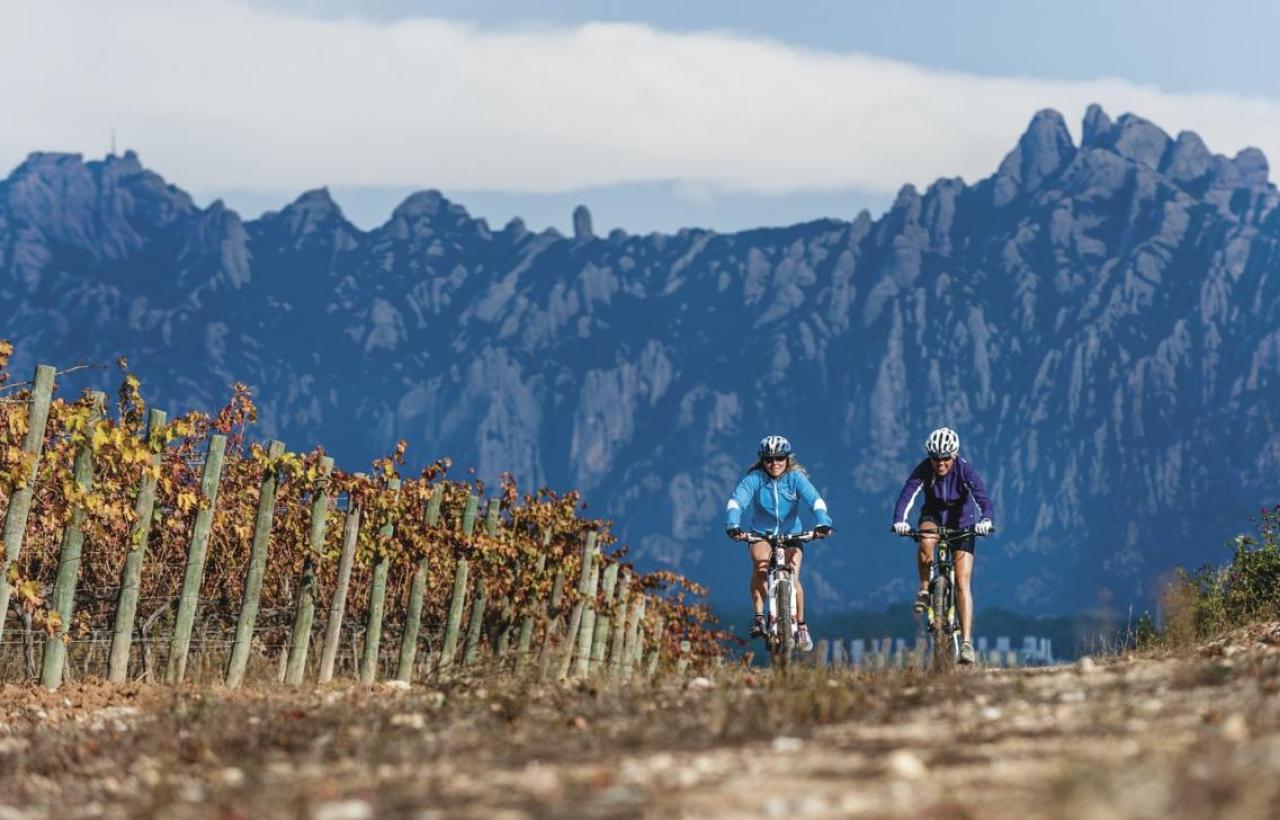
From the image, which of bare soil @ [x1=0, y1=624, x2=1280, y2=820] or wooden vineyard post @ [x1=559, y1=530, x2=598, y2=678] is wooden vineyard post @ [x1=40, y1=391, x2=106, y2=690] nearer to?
bare soil @ [x1=0, y1=624, x2=1280, y2=820]

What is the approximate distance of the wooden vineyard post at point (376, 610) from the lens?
673 inches

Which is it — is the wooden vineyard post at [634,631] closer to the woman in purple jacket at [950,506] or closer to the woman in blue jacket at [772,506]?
the woman in blue jacket at [772,506]

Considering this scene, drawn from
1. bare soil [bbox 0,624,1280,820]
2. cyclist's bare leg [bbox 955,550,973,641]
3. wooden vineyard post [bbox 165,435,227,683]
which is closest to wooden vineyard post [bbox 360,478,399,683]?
wooden vineyard post [bbox 165,435,227,683]

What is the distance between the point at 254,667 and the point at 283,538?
3.28 m

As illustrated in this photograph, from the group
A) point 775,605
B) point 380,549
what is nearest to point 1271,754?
point 775,605

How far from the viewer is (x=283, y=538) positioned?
771 inches

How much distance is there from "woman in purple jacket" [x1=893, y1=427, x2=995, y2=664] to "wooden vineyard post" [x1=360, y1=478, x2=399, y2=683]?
5231 millimetres

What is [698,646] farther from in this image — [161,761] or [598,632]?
[161,761]

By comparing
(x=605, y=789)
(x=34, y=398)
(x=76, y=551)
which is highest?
(x=34, y=398)

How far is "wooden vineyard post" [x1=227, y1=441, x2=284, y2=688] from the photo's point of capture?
15.2m

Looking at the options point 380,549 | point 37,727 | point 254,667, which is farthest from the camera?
point 380,549

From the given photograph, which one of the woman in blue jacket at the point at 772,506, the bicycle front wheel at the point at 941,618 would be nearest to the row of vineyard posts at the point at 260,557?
the woman in blue jacket at the point at 772,506

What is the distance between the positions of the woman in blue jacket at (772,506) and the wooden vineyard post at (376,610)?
379 cm

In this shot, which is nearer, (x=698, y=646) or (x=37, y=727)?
(x=37, y=727)
